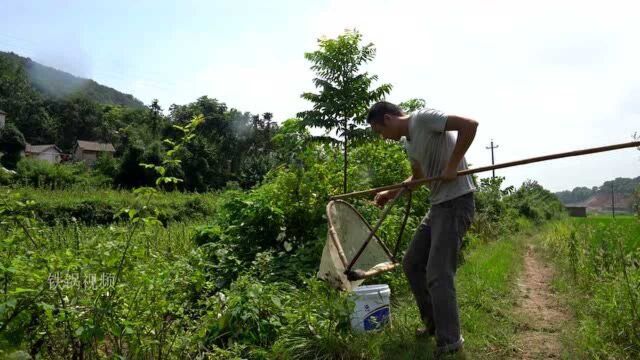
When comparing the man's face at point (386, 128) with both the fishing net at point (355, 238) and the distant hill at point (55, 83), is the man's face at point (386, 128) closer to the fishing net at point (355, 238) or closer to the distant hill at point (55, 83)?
the fishing net at point (355, 238)

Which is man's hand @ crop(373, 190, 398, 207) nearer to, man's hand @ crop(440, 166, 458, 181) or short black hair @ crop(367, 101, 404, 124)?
short black hair @ crop(367, 101, 404, 124)

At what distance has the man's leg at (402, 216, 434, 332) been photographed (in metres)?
3.39

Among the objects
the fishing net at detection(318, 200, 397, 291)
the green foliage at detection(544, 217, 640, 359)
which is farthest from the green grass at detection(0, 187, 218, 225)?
the green foliage at detection(544, 217, 640, 359)

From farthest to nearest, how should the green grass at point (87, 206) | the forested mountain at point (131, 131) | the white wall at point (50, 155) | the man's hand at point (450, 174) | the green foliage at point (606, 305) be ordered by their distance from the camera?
the white wall at point (50, 155)
the forested mountain at point (131, 131)
the green grass at point (87, 206)
the green foliage at point (606, 305)
the man's hand at point (450, 174)

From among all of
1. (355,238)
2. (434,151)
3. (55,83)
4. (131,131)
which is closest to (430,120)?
(434,151)

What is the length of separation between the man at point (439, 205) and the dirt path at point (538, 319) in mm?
695

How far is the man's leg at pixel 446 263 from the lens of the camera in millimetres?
3004

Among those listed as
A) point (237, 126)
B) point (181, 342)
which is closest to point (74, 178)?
point (237, 126)

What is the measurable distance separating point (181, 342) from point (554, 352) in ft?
8.38

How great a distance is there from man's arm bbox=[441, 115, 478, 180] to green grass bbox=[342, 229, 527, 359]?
47.6 inches

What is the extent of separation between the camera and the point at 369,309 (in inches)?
135

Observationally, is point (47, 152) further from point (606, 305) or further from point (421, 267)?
point (606, 305)

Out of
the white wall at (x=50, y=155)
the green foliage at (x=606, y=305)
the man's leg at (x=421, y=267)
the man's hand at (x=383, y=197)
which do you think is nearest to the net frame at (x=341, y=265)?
the man's leg at (x=421, y=267)

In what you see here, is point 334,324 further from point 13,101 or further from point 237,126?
point 13,101
